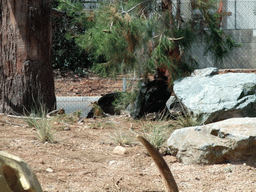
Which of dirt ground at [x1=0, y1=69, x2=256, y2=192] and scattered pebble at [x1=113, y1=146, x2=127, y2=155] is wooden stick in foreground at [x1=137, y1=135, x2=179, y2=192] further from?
scattered pebble at [x1=113, y1=146, x2=127, y2=155]

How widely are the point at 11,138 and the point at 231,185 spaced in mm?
2635

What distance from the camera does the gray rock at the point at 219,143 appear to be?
3469 millimetres

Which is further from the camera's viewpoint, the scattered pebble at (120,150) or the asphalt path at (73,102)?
the asphalt path at (73,102)

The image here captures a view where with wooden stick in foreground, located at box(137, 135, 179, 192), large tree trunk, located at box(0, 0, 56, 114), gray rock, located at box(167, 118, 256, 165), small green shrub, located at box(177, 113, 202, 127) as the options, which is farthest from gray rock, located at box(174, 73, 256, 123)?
wooden stick in foreground, located at box(137, 135, 179, 192)

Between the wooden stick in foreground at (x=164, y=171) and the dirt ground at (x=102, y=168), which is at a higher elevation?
the wooden stick in foreground at (x=164, y=171)

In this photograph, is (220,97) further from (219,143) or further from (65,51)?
(65,51)

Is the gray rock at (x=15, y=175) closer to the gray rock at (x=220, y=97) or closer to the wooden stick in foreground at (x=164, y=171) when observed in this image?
the wooden stick in foreground at (x=164, y=171)

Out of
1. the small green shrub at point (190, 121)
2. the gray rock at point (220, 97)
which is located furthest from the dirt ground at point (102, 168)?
the gray rock at point (220, 97)

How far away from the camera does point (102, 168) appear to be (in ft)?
11.3

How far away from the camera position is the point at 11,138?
160 inches

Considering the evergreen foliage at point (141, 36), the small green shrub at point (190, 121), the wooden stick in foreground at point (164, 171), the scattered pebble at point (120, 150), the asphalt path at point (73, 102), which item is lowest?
the asphalt path at point (73, 102)

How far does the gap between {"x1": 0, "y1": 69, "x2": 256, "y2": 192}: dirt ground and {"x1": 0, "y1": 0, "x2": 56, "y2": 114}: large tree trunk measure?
907 mm

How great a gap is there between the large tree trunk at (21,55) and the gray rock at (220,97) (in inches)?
93.0

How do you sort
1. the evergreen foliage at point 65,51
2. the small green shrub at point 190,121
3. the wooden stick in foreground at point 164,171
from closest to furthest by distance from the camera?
the wooden stick in foreground at point 164,171 < the small green shrub at point 190,121 < the evergreen foliage at point 65,51
